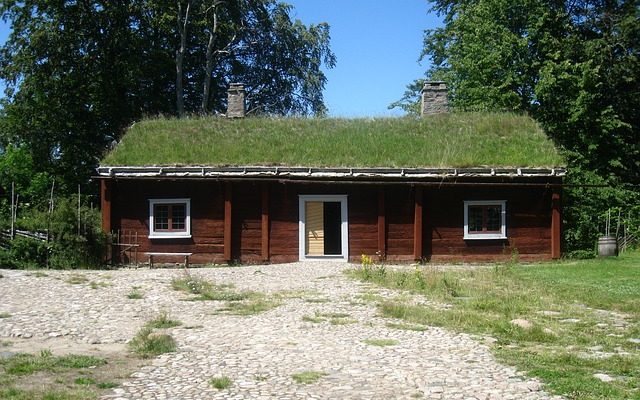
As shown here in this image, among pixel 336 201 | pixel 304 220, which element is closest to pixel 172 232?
pixel 304 220

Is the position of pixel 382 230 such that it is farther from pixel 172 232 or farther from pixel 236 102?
pixel 236 102

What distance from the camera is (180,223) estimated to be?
877 inches

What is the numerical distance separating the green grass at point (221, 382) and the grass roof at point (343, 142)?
14.6 m

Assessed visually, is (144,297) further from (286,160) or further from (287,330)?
(286,160)

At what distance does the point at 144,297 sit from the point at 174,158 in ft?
29.9

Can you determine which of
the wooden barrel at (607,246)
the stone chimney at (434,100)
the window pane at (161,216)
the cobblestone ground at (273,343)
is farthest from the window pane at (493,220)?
the window pane at (161,216)

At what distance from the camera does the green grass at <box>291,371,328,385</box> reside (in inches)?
285

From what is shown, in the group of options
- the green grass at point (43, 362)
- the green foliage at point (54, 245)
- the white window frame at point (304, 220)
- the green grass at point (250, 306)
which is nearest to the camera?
the green grass at point (43, 362)

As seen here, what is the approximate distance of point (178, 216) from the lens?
73.0ft

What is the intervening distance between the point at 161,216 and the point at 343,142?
670 centimetres

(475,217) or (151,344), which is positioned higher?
(475,217)

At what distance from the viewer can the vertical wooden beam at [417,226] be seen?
21.4 m

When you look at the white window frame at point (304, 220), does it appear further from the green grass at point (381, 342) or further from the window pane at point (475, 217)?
the green grass at point (381, 342)

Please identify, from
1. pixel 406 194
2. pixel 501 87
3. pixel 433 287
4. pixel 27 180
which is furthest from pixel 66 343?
pixel 27 180
